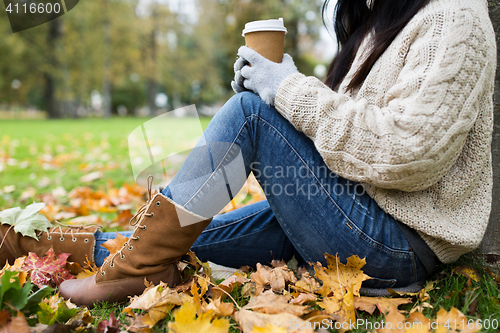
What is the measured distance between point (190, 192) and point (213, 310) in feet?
1.29

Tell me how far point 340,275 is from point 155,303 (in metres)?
0.64

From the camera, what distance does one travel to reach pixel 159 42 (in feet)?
79.0

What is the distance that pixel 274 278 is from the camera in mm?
1380

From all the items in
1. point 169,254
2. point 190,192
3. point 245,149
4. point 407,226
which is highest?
point 245,149

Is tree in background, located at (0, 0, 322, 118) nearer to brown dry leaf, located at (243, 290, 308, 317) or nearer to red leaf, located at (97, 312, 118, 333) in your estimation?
brown dry leaf, located at (243, 290, 308, 317)

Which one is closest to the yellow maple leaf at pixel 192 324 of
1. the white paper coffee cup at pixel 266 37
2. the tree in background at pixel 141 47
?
the white paper coffee cup at pixel 266 37

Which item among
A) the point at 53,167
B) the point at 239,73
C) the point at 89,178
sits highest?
the point at 239,73

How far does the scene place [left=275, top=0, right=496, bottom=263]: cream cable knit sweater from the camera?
1.03 m

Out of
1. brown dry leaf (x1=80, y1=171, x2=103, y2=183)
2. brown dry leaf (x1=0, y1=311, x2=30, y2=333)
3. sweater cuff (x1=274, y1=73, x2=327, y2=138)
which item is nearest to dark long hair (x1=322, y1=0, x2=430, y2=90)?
sweater cuff (x1=274, y1=73, x2=327, y2=138)

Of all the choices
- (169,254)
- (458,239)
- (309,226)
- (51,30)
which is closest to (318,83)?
(309,226)

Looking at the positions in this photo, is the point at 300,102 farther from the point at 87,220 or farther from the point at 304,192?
the point at 87,220

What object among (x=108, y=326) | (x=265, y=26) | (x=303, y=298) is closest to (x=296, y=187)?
(x=303, y=298)

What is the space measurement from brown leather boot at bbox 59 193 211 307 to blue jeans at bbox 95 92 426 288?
70 millimetres

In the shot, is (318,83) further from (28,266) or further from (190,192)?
(28,266)
